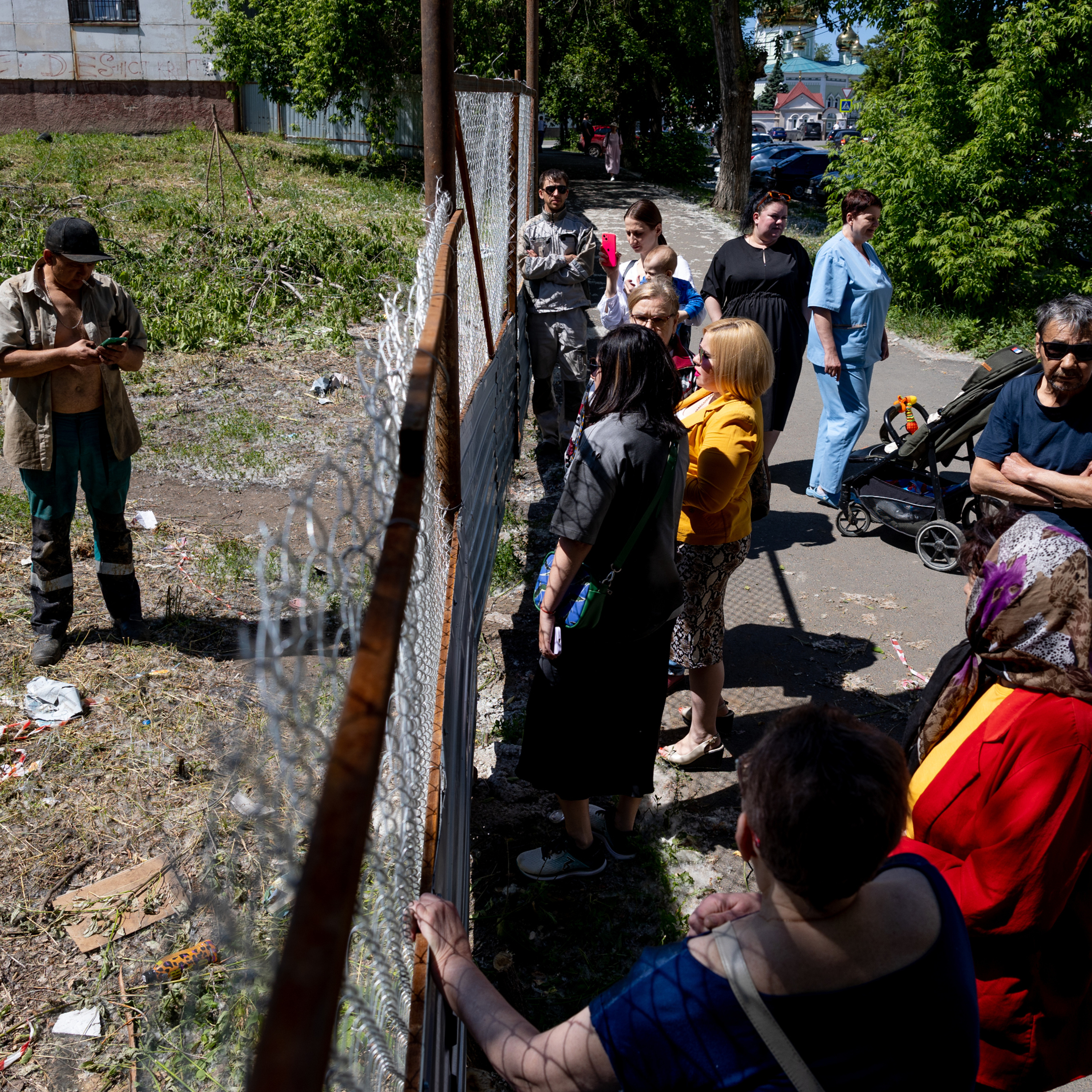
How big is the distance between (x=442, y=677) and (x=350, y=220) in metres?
13.7

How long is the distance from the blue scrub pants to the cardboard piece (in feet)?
15.2

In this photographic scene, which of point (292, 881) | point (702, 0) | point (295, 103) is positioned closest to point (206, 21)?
point (295, 103)

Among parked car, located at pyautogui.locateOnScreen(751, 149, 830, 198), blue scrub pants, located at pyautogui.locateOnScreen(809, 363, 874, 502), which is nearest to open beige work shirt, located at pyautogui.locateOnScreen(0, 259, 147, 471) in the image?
blue scrub pants, located at pyautogui.locateOnScreen(809, 363, 874, 502)

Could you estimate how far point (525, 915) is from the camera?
10.00ft

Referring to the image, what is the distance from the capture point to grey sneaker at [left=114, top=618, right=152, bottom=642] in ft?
14.5

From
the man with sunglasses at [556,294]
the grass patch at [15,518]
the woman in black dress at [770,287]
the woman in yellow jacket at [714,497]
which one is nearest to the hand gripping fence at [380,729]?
the woman in yellow jacket at [714,497]

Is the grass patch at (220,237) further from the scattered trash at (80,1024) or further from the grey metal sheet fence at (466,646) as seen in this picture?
the scattered trash at (80,1024)

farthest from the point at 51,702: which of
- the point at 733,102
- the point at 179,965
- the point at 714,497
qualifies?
the point at 733,102

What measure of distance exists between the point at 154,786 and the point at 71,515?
1.37 m

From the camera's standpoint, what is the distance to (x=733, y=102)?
18672 millimetres

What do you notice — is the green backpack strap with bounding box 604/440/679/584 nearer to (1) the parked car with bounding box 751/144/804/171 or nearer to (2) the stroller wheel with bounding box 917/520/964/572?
(2) the stroller wheel with bounding box 917/520/964/572

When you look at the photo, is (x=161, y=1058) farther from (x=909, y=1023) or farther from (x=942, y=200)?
(x=942, y=200)

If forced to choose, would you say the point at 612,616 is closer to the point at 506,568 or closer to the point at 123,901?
the point at 123,901

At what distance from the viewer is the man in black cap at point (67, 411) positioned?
12.9 feet
